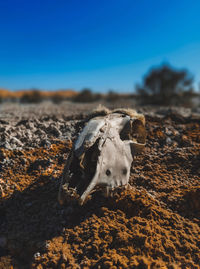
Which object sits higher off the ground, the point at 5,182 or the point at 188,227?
the point at 5,182

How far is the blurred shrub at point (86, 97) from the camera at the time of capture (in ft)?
61.8

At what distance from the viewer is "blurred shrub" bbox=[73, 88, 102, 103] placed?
1883 cm

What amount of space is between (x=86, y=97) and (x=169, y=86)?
852 centimetres

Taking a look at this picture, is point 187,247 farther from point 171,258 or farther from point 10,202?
point 10,202

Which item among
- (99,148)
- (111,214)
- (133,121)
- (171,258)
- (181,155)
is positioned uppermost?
(133,121)

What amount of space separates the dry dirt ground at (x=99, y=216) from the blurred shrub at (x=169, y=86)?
984 centimetres

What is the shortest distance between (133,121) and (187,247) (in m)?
2.18

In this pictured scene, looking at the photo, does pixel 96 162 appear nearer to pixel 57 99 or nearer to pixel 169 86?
pixel 169 86

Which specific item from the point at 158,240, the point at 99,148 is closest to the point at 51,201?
the point at 99,148

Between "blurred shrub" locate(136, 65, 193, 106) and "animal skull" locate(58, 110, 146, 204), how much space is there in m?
11.1

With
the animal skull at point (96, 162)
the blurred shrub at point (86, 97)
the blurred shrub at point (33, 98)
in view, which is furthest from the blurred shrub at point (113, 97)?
the animal skull at point (96, 162)

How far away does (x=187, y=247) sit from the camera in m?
2.24

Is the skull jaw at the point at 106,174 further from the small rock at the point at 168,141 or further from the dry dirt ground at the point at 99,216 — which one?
the small rock at the point at 168,141

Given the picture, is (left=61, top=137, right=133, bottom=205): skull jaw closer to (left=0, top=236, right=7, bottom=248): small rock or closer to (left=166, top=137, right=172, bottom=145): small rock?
(left=0, top=236, right=7, bottom=248): small rock
